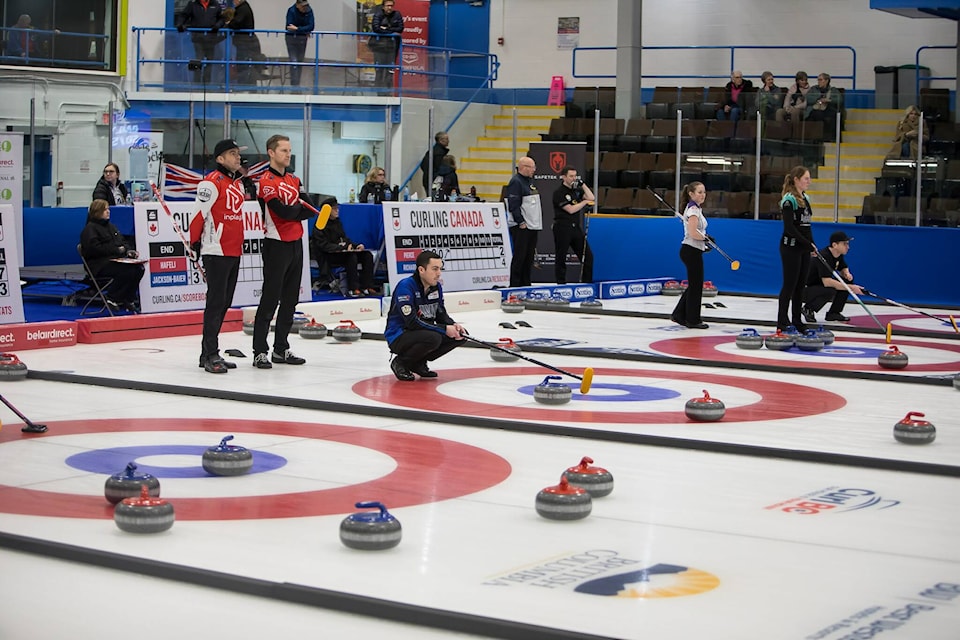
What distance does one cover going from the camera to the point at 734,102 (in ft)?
78.9

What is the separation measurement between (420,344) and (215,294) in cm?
183

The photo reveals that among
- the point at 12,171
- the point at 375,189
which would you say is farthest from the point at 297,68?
the point at 12,171

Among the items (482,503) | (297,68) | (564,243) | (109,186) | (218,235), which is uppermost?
(297,68)

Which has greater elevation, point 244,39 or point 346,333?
point 244,39

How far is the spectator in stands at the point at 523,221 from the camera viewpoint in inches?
769

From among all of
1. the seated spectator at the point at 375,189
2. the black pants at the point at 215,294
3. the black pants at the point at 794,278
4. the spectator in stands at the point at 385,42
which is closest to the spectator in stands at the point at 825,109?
the seated spectator at the point at 375,189

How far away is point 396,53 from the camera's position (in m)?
25.6

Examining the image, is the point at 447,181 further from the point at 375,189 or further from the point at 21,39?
the point at 21,39

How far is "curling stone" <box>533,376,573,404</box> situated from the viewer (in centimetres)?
995

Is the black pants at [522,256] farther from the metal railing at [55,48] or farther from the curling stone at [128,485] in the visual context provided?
the curling stone at [128,485]

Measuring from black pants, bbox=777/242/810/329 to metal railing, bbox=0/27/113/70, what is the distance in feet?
57.0

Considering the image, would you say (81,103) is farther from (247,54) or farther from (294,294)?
(294,294)

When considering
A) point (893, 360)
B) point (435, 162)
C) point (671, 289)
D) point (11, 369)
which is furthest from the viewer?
point (435, 162)

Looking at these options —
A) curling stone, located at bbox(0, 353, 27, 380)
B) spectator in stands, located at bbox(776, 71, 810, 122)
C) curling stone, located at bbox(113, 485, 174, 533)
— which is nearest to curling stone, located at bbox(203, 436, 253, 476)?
curling stone, located at bbox(113, 485, 174, 533)
